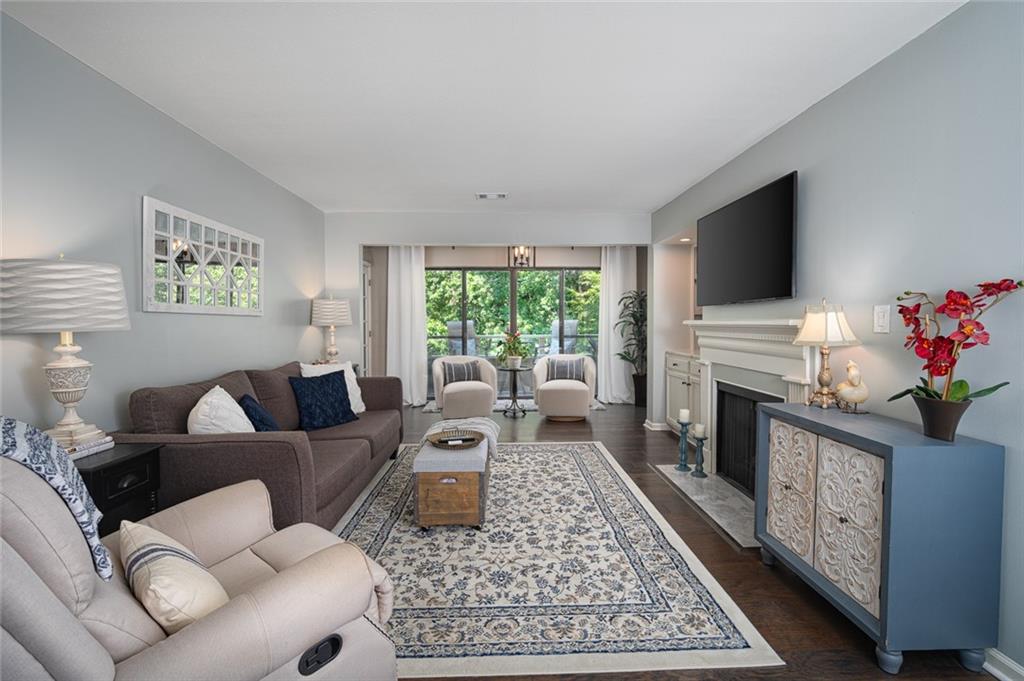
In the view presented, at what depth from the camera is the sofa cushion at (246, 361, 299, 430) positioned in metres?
3.36

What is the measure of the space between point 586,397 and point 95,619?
5.19 meters

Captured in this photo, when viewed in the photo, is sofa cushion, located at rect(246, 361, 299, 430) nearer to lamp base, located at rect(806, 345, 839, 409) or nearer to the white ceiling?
the white ceiling

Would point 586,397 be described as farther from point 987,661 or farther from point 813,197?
point 987,661

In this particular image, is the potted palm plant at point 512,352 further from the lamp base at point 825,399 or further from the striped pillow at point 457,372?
the lamp base at point 825,399

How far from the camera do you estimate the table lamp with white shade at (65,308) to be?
1685mm

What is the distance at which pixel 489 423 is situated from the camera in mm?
3600

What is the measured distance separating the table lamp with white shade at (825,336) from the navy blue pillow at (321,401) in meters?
3.14

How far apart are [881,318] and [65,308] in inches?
133

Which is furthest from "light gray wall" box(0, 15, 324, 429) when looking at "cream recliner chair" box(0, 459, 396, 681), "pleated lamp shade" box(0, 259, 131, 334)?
"cream recliner chair" box(0, 459, 396, 681)

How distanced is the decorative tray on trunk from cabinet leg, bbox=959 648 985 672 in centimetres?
228

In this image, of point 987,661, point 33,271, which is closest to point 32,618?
point 33,271

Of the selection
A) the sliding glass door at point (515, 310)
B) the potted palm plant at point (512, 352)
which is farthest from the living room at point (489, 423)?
the sliding glass door at point (515, 310)

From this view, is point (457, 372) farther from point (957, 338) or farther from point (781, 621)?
point (957, 338)

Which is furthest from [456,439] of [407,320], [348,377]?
[407,320]
